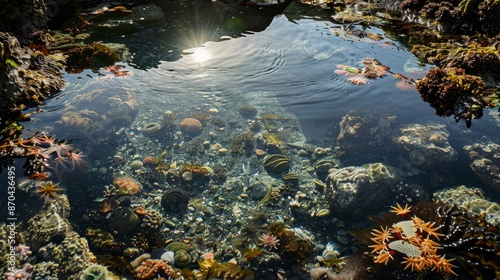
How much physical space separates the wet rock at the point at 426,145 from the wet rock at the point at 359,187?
1.04 m

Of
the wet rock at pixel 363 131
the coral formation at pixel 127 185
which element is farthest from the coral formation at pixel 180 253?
the wet rock at pixel 363 131

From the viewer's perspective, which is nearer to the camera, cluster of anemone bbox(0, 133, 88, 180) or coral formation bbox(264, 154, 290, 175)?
cluster of anemone bbox(0, 133, 88, 180)

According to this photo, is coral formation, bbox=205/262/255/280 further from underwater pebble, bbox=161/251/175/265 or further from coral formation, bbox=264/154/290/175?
coral formation, bbox=264/154/290/175

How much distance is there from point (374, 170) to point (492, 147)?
11.1 ft

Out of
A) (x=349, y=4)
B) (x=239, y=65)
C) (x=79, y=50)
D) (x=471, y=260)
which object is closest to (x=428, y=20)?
(x=349, y=4)

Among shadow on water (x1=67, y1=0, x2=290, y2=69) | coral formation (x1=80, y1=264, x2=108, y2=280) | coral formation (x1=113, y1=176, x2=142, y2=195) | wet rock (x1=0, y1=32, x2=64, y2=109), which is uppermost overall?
→ shadow on water (x1=67, y1=0, x2=290, y2=69)

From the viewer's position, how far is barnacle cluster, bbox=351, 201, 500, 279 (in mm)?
4703

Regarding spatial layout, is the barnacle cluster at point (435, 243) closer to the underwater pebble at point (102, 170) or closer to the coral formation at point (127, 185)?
the coral formation at point (127, 185)

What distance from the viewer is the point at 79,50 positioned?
1055 centimetres

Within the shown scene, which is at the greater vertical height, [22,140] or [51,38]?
[51,38]

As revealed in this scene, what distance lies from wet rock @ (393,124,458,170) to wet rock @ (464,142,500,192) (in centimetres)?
42

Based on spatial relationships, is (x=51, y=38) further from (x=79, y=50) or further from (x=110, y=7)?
(x=110, y=7)

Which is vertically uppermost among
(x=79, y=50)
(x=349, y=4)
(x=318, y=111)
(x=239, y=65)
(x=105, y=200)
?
(x=349, y=4)

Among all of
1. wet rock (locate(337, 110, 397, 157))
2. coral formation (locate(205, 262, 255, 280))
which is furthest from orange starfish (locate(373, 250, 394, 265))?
wet rock (locate(337, 110, 397, 157))
